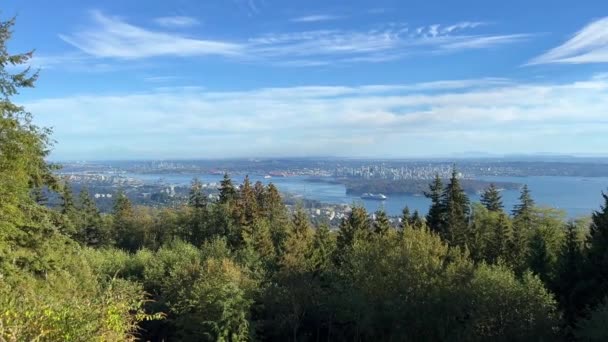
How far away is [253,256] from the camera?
109ft

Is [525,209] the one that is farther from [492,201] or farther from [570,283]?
[570,283]

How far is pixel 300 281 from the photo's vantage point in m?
26.3

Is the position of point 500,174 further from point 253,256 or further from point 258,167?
point 253,256

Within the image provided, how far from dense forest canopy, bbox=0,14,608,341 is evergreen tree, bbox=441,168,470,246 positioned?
4.7 inches

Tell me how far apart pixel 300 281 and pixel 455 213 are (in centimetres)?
1747

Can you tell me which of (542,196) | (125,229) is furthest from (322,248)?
(542,196)

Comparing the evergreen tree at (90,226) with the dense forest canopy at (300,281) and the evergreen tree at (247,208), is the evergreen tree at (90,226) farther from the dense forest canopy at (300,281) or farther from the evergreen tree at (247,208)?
the evergreen tree at (247,208)

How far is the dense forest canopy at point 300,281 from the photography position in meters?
10.7

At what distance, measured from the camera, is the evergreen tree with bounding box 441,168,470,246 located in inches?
1443

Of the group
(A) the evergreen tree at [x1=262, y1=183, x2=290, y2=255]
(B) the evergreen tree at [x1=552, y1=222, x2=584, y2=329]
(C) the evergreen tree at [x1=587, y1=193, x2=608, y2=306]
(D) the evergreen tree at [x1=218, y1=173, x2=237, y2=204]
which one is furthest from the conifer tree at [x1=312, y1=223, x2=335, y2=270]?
(C) the evergreen tree at [x1=587, y1=193, x2=608, y2=306]

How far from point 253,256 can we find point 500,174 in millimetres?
121982

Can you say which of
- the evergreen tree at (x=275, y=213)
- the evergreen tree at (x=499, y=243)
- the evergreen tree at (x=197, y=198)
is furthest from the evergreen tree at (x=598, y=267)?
the evergreen tree at (x=197, y=198)

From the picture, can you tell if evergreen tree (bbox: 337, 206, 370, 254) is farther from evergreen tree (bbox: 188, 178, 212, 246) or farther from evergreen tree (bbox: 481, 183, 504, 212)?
evergreen tree (bbox: 481, 183, 504, 212)

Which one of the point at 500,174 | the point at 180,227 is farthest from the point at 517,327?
the point at 500,174
